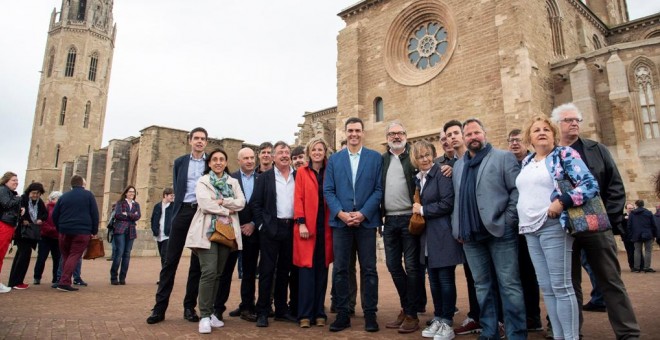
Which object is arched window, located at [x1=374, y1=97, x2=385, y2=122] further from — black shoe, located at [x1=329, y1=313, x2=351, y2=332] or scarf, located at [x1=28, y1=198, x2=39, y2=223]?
black shoe, located at [x1=329, y1=313, x2=351, y2=332]

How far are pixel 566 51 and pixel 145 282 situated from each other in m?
19.1

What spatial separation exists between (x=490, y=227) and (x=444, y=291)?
2.87ft

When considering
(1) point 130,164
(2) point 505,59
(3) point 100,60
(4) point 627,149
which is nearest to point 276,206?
(2) point 505,59

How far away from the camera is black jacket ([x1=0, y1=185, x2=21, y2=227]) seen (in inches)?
238

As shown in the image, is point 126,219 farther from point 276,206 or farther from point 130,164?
point 130,164

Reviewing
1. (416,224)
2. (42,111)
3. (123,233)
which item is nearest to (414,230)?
(416,224)

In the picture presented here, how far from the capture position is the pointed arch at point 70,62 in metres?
47.2

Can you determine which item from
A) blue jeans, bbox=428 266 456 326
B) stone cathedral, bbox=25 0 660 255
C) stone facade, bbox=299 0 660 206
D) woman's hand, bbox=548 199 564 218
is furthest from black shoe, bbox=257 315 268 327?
stone facade, bbox=299 0 660 206

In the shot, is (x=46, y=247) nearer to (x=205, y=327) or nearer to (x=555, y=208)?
(x=205, y=327)

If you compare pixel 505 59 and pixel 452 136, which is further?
pixel 505 59

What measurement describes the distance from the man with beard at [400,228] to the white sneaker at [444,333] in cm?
38

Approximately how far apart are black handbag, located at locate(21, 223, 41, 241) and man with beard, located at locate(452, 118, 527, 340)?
729cm

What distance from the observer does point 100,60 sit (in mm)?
49250

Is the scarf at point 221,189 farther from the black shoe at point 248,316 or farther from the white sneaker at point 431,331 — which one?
the white sneaker at point 431,331
